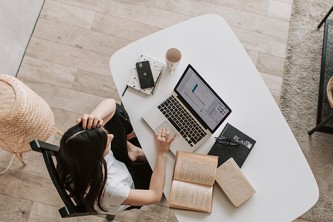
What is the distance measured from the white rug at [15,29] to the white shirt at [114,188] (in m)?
1.12

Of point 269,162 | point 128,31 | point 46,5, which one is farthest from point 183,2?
point 269,162

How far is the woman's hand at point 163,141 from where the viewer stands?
152 cm

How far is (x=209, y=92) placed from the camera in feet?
Result: 4.88

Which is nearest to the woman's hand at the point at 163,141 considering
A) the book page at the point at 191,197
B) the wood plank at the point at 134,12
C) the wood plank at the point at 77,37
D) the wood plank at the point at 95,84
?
the book page at the point at 191,197

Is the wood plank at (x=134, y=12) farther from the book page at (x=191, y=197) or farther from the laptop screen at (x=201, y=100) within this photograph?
the book page at (x=191, y=197)

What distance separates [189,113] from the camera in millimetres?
1582

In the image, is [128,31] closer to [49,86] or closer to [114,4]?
[114,4]

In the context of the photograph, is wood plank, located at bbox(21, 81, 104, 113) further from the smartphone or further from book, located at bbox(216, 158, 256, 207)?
book, located at bbox(216, 158, 256, 207)

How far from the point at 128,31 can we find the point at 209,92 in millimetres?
1243

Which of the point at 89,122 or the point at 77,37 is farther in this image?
the point at 77,37

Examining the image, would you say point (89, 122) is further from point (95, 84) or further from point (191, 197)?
point (95, 84)

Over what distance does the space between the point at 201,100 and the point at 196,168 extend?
0.28 metres

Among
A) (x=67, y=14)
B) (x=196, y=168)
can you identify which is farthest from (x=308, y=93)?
(x=67, y=14)

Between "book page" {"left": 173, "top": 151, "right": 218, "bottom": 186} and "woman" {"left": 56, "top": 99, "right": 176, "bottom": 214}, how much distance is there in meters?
0.07
